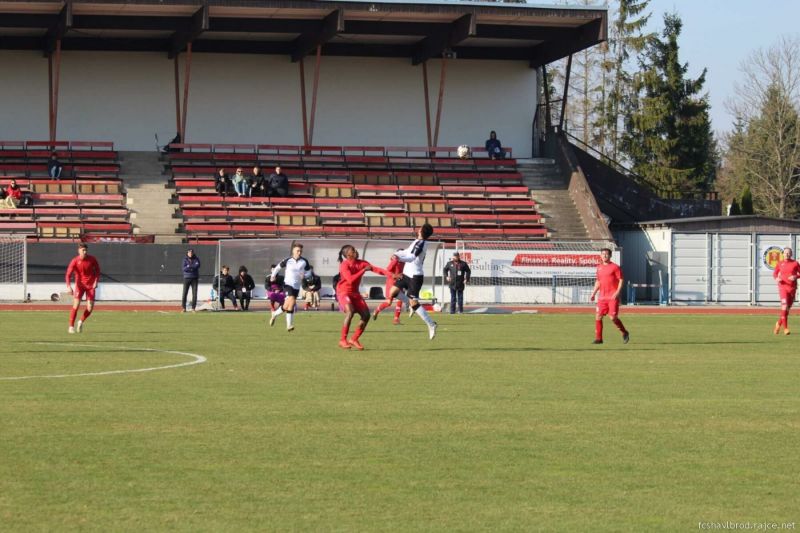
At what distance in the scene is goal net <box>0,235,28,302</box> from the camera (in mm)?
42031

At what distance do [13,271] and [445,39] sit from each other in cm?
2079

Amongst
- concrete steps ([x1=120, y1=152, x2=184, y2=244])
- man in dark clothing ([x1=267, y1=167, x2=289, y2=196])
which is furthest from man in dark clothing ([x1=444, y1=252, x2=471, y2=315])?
man in dark clothing ([x1=267, y1=167, x2=289, y2=196])

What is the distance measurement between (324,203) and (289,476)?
41.3 m

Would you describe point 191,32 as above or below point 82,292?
above

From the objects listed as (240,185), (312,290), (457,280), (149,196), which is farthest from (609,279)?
(149,196)

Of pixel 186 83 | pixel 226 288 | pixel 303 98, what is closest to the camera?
pixel 226 288

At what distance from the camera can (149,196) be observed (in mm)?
49469

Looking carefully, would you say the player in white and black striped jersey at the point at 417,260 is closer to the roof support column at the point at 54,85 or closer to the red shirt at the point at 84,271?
the red shirt at the point at 84,271

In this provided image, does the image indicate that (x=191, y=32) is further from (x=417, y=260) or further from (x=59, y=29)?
(x=417, y=260)

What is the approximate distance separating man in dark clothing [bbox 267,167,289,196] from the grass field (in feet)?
97.3

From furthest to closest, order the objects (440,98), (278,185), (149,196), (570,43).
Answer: (440,98) → (570,43) → (278,185) → (149,196)

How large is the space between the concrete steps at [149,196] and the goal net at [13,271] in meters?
4.80

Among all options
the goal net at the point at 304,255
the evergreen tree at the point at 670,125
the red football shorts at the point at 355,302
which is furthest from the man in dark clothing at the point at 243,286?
the evergreen tree at the point at 670,125

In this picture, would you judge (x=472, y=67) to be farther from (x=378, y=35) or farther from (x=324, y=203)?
(x=324, y=203)
